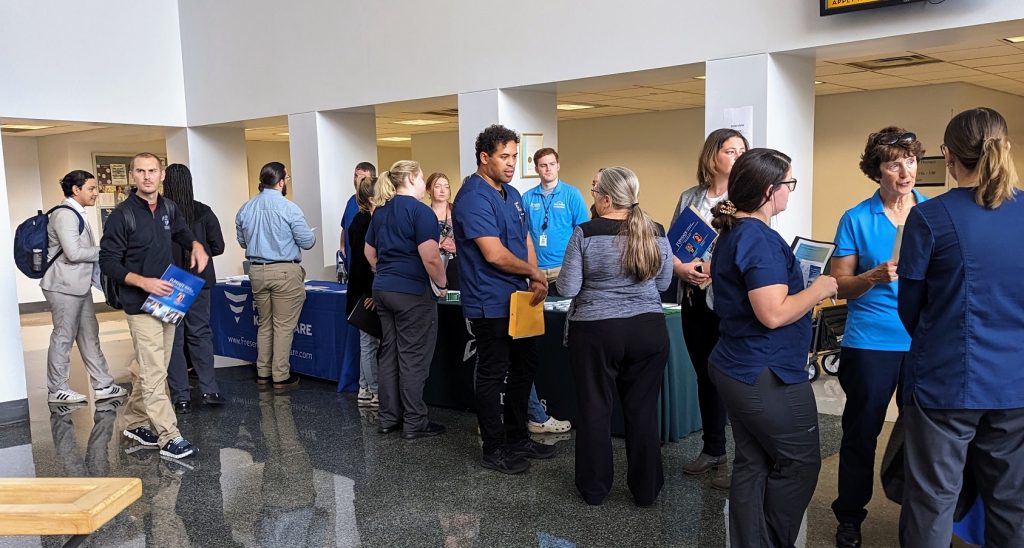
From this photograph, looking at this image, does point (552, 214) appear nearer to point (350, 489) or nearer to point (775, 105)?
point (775, 105)

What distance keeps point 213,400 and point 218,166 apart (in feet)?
14.3

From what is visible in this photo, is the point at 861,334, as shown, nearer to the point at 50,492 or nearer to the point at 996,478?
the point at 996,478

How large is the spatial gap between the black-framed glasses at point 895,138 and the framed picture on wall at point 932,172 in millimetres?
6951

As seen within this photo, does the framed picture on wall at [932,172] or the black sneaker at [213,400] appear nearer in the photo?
the black sneaker at [213,400]

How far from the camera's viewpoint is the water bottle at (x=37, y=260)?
5.63 m

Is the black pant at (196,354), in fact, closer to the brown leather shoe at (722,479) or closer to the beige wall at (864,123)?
the brown leather shoe at (722,479)

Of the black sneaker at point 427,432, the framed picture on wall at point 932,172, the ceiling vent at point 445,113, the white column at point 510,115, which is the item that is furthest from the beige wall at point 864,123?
the black sneaker at point 427,432

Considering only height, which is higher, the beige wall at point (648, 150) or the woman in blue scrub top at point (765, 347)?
the beige wall at point (648, 150)

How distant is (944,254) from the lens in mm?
2174

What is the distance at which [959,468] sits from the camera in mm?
2246

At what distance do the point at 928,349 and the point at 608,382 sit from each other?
142cm

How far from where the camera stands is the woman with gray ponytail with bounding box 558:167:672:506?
332 centimetres

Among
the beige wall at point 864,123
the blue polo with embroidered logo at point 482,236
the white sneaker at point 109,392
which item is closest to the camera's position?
the blue polo with embroidered logo at point 482,236

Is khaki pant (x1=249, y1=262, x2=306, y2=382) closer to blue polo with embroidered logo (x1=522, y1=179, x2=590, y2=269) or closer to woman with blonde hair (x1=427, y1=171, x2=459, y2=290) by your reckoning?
woman with blonde hair (x1=427, y1=171, x2=459, y2=290)
